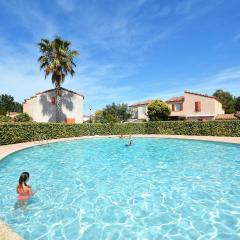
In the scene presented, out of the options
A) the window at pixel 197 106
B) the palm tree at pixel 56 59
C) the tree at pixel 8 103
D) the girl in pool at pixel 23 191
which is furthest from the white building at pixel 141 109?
the tree at pixel 8 103

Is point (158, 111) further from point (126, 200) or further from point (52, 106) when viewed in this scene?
point (126, 200)

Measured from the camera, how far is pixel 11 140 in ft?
82.8

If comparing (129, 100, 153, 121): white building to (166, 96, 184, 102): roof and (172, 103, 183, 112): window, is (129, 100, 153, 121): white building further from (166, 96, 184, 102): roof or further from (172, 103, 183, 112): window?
(172, 103, 183, 112): window

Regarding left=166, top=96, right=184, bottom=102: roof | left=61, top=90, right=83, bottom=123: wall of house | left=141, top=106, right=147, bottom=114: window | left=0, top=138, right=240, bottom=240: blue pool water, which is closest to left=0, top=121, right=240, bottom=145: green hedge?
left=61, top=90, right=83, bottom=123: wall of house

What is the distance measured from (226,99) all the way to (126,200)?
235 ft

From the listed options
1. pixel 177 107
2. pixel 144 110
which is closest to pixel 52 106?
pixel 144 110

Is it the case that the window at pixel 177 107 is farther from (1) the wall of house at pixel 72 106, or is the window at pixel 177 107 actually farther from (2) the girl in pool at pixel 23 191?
(2) the girl in pool at pixel 23 191

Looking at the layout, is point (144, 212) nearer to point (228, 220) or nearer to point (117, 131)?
point (228, 220)

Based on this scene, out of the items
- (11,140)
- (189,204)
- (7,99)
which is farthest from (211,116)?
(7,99)

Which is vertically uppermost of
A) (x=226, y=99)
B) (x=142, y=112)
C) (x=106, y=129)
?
(x=226, y=99)

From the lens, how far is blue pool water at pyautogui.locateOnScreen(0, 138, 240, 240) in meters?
7.01

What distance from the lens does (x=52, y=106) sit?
42.3 metres

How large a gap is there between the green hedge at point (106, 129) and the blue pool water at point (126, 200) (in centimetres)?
927

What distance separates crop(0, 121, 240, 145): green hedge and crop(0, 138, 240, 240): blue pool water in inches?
365
